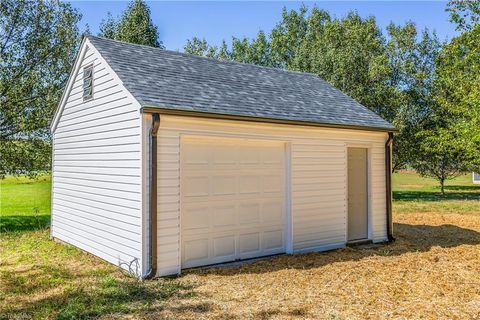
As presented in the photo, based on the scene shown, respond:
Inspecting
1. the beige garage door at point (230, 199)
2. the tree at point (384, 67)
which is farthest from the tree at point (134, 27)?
the beige garage door at point (230, 199)

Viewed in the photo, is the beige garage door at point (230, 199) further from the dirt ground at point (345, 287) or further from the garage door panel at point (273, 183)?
the dirt ground at point (345, 287)

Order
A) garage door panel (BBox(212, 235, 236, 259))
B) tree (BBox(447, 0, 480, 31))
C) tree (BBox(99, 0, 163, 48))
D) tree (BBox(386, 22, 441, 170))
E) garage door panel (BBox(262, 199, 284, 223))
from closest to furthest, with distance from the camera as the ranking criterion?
garage door panel (BBox(212, 235, 236, 259))
garage door panel (BBox(262, 199, 284, 223))
tree (BBox(447, 0, 480, 31))
tree (BBox(99, 0, 163, 48))
tree (BBox(386, 22, 441, 170))

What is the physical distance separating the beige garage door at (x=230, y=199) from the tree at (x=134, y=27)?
1399cm

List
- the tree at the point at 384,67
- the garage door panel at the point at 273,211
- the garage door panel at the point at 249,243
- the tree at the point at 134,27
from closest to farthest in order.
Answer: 1. the garage door panel at the point at 249,243
2. the garage door panel at the point at 273,211
3. the tree at the point at 134,27
4. the tree at the point at 384,67

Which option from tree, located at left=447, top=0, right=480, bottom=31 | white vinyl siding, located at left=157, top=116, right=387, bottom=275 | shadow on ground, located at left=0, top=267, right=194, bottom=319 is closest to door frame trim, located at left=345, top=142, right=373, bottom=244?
white vinyl siding, located at left=157, top=116, right=387, bottom=275

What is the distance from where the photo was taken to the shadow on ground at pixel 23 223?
1189 cm

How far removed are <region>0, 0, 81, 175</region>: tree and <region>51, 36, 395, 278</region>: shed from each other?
4.71 m

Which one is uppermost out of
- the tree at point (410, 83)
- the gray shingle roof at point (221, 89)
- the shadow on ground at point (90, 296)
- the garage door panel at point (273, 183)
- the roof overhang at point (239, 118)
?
the tree at point (410, 83)

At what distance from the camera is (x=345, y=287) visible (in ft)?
18.7

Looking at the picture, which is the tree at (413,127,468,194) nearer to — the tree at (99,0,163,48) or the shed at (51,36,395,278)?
the shed at (51,36,395,278)

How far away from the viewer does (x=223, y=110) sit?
6898 mm

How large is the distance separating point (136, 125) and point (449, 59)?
1885 centimetres

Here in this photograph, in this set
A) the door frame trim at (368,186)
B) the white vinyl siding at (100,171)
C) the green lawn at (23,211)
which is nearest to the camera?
the white vinyl siding at (100,171)

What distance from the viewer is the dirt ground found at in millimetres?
4707
